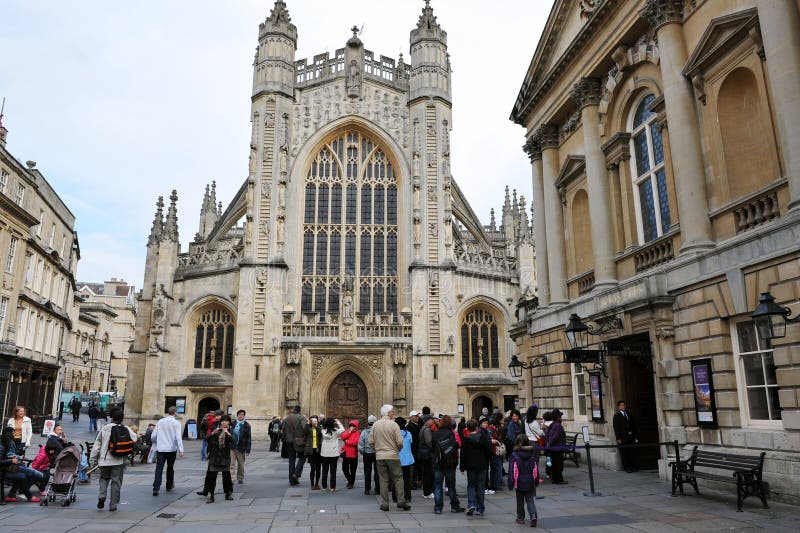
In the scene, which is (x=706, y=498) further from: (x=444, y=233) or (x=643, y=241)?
(x=444, y=233)

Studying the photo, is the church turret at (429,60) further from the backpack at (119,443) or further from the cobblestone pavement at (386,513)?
the backpack at (119,443)

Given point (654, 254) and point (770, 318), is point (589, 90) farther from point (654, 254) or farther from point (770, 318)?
point (770, 318)

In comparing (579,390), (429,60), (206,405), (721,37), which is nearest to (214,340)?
(206,405)

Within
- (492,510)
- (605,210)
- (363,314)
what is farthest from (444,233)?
(492,510)

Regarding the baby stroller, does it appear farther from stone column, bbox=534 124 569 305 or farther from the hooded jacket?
stone column, bbox=534 124 569 305

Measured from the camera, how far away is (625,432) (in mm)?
11953

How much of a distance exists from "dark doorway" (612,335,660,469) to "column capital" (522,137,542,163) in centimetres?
758

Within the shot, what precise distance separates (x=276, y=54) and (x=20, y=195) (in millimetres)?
14299

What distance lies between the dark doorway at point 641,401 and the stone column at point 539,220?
4575mm

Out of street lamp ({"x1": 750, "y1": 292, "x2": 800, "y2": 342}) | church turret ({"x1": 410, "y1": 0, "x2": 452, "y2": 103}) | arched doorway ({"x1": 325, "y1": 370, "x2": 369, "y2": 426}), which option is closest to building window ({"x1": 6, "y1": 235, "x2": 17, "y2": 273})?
arched doorway ({"x1": 325, "y1": 370, "x2": 369, "y2": 426})

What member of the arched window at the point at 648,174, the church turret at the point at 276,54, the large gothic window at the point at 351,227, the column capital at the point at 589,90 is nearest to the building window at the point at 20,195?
the church turret at the point at 276,54

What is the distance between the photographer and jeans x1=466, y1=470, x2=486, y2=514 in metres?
8.55

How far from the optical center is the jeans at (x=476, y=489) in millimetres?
8547

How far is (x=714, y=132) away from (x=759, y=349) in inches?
161
